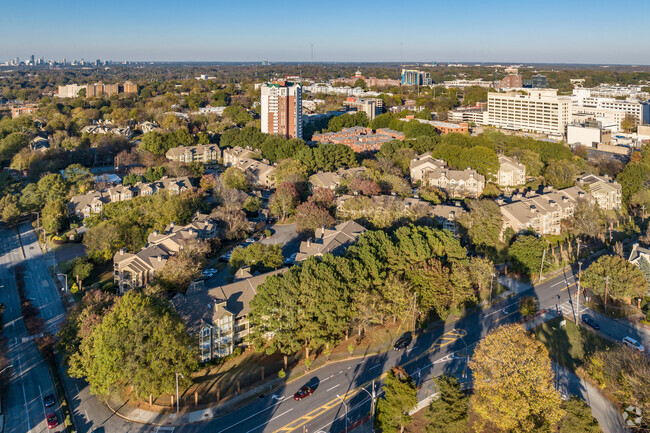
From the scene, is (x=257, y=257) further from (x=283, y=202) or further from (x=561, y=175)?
(x=561, y=175)

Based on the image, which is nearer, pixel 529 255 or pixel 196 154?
pixel 529 255

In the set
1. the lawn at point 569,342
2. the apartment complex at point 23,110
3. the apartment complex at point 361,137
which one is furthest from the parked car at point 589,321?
the apartment complex at point 23,110

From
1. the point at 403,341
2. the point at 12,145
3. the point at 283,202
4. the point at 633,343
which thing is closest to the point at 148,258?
the point at 283,202

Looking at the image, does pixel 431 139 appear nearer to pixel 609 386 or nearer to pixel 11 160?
pixel 609 386

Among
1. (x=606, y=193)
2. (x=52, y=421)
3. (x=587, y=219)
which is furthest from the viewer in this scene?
(x=606, y=193)

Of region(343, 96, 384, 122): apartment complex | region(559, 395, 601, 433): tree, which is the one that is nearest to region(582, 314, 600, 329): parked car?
region(559, 395, 601, 433): tree

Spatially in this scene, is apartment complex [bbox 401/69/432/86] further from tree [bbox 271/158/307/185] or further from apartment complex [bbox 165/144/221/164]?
tree [bbox 271/158/307/185]

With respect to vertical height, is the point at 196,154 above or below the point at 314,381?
above
